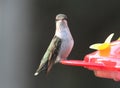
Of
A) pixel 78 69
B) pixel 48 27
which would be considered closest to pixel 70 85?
pixel 78 69

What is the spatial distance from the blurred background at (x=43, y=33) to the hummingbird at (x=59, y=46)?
130 inches

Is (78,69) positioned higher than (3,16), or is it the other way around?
(3,16)

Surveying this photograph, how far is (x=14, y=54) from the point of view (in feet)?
28.1

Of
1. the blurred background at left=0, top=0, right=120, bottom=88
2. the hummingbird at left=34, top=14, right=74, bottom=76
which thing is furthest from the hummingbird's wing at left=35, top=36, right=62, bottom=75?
the blurred background at left=0, top=0, right=120, bottom=88

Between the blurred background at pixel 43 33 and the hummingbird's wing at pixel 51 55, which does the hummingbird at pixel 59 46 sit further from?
the blurred background at pixel 43 33

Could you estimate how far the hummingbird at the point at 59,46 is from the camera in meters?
4.76

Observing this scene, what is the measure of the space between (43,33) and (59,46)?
362 cm

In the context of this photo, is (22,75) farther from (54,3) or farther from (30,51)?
(54,3)

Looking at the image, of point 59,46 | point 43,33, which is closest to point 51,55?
point 59,46

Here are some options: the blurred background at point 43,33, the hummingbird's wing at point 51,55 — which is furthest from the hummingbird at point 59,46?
the blurred background at point 43,33

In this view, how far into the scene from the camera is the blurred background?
8.29 m

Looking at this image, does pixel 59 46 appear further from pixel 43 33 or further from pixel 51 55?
pixel 43 33

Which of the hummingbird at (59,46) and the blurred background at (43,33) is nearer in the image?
the hummingbird at (59,46)

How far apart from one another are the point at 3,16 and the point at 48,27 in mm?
708
